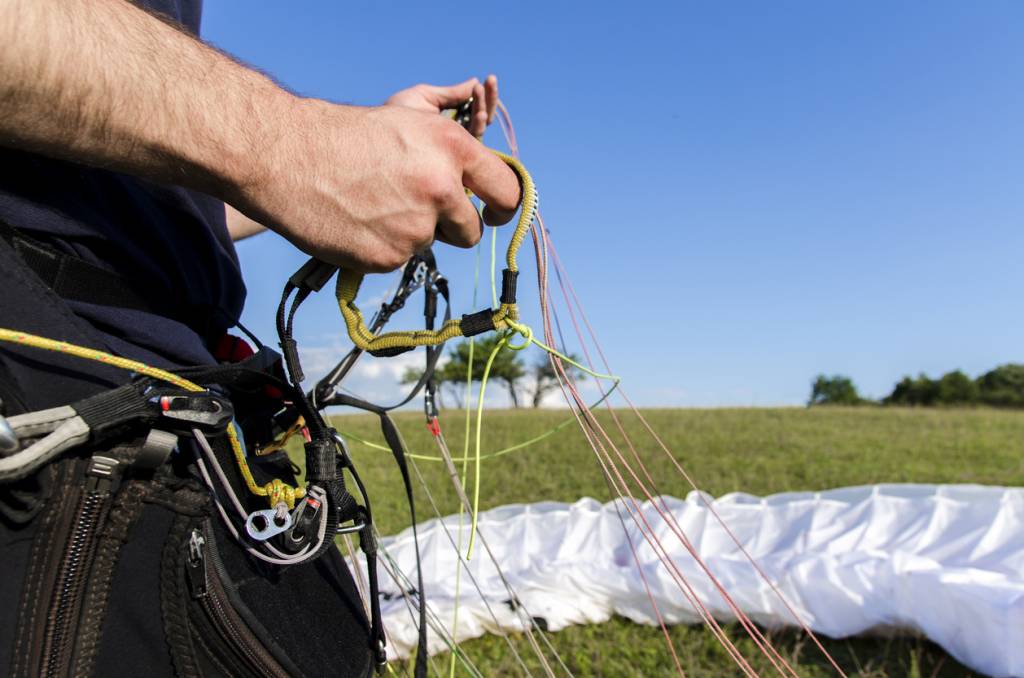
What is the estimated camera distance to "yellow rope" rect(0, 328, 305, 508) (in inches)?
24.0

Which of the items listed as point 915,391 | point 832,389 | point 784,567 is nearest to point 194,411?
point 784,567

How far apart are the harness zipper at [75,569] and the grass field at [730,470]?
1578 mm

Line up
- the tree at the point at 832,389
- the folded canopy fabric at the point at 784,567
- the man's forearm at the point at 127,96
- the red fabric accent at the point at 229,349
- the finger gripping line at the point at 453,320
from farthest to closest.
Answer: the tree at the point at 832,389 < the folded canopy fabric at the point at 784,567 < the red fabric accent at the point at 229,349 < the finger gripping line at the point at 453,320 < the man's forearm at the point at 127,96

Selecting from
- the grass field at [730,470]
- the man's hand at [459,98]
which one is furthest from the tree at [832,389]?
the man's hand at [459,98]

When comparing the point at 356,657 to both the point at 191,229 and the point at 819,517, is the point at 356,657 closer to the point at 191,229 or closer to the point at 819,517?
the point at 191,229

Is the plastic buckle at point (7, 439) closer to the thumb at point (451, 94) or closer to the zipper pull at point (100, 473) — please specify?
the zipper pull at point (100, 473)

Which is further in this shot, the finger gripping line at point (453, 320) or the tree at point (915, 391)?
the tree at point (915, 391)

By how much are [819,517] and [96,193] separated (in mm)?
2996

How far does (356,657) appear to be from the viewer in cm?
89

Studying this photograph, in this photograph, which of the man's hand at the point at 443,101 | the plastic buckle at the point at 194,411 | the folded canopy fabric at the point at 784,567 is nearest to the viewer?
the plastic buckle at the point at 194,411

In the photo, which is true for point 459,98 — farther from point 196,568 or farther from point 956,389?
point 956,389

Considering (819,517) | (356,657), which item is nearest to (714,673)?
(819,517)

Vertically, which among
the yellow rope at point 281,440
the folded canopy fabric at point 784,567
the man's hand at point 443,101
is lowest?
the folded canopy fabric at point 784,567

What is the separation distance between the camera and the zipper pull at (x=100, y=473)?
64 cm
